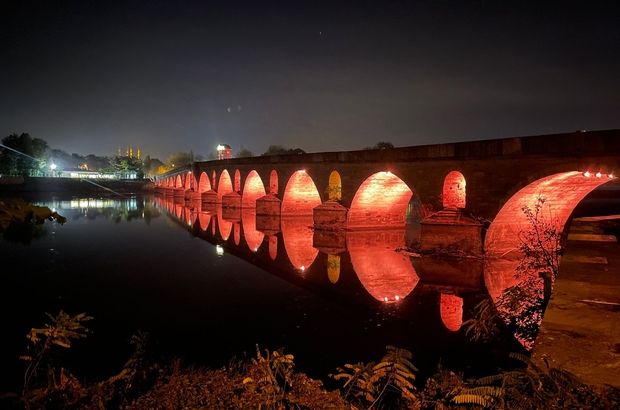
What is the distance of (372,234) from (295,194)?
Result: 8997 millimetres

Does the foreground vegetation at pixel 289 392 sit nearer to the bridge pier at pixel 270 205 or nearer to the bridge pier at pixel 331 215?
the bridge pier at pixel 331 215

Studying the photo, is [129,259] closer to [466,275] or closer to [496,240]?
[466,275]

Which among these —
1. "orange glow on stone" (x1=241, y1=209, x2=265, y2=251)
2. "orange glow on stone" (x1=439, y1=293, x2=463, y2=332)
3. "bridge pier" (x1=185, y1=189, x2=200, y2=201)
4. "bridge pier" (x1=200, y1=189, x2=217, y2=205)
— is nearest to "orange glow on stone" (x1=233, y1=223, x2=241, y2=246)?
"orange glow on stone" (x1=241, y1=209, x2=265, y2=251)

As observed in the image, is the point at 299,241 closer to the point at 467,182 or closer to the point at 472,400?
the point at 467,182

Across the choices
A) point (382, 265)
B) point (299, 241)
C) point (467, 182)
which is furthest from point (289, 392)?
point (299, 241)

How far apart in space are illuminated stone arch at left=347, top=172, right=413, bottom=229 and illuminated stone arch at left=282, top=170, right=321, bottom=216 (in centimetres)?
652

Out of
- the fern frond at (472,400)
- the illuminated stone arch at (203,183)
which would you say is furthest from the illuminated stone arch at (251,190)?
the fern frond at (472,400)

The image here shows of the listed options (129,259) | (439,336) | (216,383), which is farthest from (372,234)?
(216,383)

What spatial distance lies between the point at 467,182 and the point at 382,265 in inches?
162

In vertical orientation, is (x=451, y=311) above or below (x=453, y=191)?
below

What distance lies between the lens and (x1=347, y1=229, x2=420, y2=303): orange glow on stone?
11297 millimetres

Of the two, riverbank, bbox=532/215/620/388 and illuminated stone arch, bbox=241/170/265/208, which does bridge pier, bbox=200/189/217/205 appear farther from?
riverbank, bbox=532/215/620/388

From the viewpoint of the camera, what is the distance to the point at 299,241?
19609mm

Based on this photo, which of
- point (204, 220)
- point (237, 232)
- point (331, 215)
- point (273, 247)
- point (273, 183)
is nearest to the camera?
point (273, 247)
